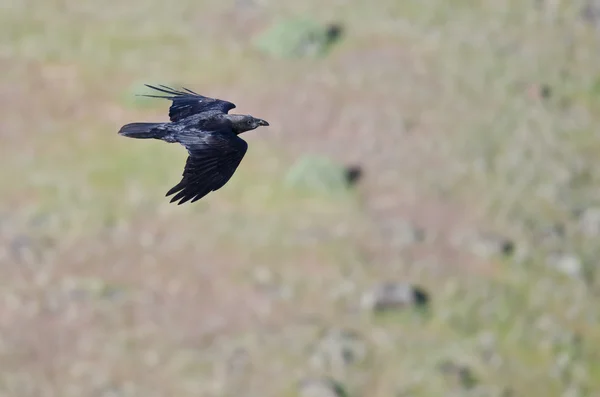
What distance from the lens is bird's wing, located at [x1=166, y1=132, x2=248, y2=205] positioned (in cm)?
A: 1312

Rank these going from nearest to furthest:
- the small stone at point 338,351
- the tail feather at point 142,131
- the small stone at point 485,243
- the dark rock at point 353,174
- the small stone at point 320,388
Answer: the tail feather at point 142,131, the small stone at point 320,388, the small stone at point 338,351, the small stone at point 485,243, the dark rock at point 353,174

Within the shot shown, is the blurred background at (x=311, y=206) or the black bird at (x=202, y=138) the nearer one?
the black bird at (x=202, y=138)

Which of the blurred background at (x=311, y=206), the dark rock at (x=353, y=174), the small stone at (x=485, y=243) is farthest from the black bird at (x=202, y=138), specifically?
the dark rock at (x=353, y=174)

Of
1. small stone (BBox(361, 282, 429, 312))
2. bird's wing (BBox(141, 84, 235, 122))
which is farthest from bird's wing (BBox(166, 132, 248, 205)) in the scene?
small stone (BBox(361, 282, 429, 312))

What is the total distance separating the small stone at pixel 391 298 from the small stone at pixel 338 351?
4.21 ft

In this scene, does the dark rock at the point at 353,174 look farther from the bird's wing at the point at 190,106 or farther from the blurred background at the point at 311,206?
the bird's wing at the point at 190,106

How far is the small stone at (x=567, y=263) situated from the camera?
31.4 metres

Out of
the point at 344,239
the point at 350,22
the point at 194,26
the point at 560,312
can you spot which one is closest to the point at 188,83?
the point at 194,26

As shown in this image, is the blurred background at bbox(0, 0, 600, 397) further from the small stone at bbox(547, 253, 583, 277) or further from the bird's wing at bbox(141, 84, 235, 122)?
the bird's wing at bbox(141, 84, 235, 122)

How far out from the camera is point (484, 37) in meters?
40.3

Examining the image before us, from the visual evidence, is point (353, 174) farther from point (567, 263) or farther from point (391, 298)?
point (567, 263)

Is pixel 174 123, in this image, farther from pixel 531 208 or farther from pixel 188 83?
pixel 188 83

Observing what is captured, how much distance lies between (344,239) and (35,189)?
8580mm

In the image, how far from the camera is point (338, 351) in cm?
2814
